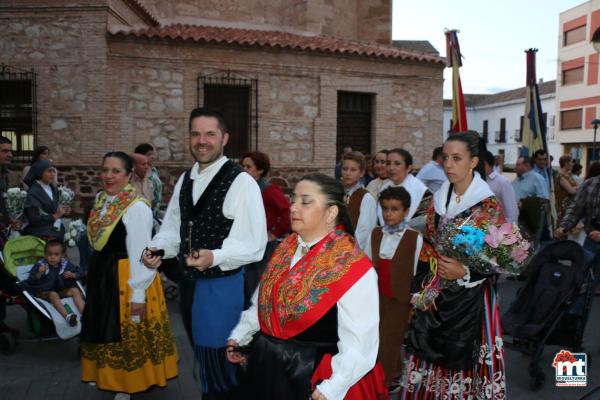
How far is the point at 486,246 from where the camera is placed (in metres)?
3.32

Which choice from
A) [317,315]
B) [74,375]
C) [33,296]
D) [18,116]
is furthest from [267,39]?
[317,315]

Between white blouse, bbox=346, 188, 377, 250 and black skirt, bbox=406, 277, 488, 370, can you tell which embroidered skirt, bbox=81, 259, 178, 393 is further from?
black skirt, bbox=406, 277, 488, 370

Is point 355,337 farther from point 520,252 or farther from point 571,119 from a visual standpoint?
point 571,119

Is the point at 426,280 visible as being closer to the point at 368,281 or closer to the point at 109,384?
the point at 368,281

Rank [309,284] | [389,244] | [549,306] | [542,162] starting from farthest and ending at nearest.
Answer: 1. [542,162]
2. [549,306]
3. [389,244]
4. [309,284]

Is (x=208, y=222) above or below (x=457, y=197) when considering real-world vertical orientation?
below

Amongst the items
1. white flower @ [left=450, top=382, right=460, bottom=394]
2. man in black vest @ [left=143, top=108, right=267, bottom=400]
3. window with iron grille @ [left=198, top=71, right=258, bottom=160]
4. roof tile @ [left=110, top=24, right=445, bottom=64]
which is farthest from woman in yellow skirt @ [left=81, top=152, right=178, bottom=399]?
window with iron grille @ [left=198, top=71, right=258, bottom=160]

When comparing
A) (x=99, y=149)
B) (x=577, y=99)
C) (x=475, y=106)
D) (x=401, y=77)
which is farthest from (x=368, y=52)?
(x=475, y=106)

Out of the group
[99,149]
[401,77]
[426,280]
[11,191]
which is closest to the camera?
[426,280]

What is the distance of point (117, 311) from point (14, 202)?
3217 mm

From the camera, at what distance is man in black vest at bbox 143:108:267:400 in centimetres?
340

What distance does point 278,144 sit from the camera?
53.0 feet

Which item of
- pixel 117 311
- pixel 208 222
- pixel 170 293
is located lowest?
pixel 170 293

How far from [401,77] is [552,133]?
1486 inches
